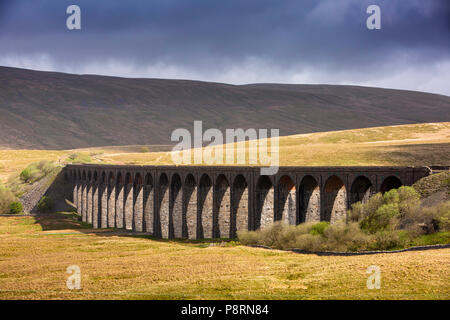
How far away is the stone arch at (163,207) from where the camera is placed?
6322 centimetres

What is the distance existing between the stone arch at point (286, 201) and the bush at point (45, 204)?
56.7 metres

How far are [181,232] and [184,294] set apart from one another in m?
33.1

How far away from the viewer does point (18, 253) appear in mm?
49594

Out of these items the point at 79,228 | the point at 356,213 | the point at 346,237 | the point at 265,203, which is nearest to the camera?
the point at 346,237

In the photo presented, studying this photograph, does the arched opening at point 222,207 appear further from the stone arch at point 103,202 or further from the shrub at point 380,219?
the stone arch at point 103,202

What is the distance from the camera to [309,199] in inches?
1816

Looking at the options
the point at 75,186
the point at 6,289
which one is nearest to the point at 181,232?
the point at 6,289

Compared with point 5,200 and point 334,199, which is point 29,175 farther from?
point 334,199

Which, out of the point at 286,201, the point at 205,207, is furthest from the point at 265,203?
the point at 205,207

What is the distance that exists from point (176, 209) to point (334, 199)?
23.3 m

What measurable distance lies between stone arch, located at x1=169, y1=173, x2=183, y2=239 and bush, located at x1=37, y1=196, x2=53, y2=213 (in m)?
38.2

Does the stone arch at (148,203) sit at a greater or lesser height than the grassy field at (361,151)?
lesser

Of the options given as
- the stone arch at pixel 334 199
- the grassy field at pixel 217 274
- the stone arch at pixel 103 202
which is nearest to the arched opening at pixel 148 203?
the stone arch at pixel 103 202

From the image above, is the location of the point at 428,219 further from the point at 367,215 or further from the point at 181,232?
the point at 181,232
